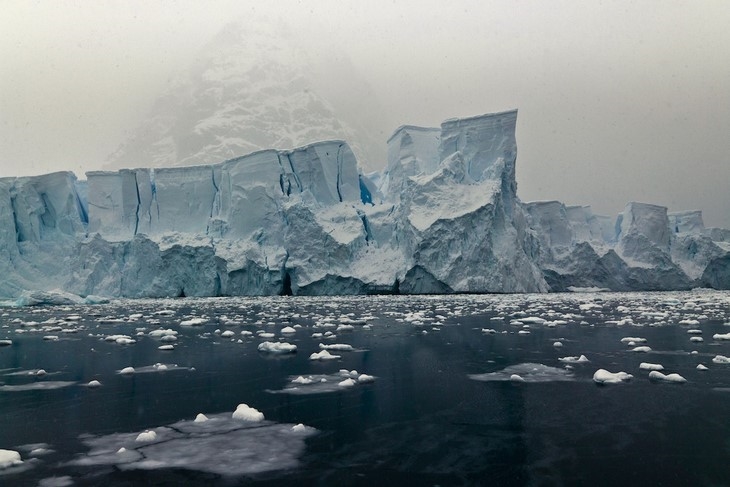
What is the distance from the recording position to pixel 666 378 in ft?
16.5

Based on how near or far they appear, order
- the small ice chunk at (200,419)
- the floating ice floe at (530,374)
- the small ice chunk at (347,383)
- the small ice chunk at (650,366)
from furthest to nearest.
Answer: the small ice chunk at (650,366), the floating ice floe at (530,374), the small ice chunk at (347,383), the small ice chunk at (200,419)

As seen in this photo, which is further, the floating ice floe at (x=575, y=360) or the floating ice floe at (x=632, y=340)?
the floating ice floe at (x=632, y=340)

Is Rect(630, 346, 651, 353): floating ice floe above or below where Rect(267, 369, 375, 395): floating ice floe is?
below

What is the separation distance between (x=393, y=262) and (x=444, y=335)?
14.7 m

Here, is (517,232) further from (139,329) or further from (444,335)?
(139,329)

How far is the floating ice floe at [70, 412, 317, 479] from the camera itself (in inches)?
114

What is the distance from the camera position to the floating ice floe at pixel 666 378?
4.96m

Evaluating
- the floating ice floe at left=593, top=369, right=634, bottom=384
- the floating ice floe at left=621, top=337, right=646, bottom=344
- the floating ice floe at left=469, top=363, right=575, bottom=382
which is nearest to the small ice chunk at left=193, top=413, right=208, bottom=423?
the floating ice floe at left=469, top=363, right=575, bottom=382

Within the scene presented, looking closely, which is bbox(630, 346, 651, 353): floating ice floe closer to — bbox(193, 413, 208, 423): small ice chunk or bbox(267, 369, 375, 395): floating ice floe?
bbox(267, 369, 375, 395): floating ice floe

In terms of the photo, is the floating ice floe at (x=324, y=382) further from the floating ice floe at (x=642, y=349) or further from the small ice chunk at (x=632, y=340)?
the small ice chunk at (x=632, y=340)

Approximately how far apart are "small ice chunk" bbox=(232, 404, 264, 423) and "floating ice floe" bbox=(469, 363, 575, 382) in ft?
7.56

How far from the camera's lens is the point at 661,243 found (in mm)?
31625

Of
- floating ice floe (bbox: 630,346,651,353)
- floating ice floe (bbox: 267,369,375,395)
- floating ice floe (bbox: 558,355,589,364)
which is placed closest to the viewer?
floating ice floe (bbox: 267,369,375,395)

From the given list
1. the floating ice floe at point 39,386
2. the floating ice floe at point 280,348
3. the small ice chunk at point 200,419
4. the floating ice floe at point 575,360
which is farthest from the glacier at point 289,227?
the small ice chunk at point 200,419
